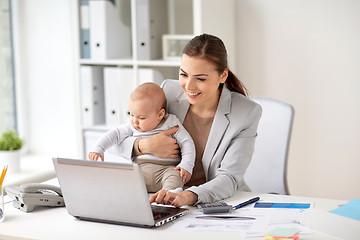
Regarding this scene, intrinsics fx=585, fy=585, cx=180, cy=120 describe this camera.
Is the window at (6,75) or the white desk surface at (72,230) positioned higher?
the window at (6,75)

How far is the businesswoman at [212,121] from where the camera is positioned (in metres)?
1.99

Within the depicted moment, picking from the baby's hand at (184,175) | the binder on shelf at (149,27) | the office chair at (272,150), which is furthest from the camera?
the binder on shelf at (149,27)

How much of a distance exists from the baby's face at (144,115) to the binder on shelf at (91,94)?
4.34 feet

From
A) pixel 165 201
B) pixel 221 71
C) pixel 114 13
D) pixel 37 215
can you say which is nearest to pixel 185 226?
pixel 165 201

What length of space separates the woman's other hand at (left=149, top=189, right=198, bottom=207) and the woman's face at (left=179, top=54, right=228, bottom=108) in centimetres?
36

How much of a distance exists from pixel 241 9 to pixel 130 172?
1903mm

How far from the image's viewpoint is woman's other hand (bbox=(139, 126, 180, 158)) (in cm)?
201

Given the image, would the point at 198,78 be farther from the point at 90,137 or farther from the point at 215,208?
the point at 90,137

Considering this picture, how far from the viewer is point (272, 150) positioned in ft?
7.97

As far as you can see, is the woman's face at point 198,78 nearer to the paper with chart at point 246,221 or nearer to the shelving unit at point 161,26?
the paper with chart at point 246,221

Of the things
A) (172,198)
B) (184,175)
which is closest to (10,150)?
(184,175)

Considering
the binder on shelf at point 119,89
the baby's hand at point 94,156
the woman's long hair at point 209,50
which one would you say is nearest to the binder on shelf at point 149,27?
the binder on shelf at point 119,89

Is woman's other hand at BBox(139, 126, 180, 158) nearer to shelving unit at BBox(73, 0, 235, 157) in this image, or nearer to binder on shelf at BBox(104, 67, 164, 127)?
shelving unit at BBox(73, 0, 235, 157)

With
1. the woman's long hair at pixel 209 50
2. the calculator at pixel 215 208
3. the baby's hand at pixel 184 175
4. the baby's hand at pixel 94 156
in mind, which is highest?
the woman's long hair at pixel 209 50
